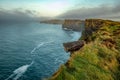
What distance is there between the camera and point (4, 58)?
70938mm

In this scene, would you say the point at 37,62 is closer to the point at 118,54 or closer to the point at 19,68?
the point at 19,68

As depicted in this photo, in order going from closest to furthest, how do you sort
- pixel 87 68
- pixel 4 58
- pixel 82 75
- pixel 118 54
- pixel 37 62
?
pixel 82 75 < pixel 87 68 < pixel 118 54 < pixel 37 62 < pixel 4 58

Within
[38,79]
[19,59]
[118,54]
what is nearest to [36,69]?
[38,79]


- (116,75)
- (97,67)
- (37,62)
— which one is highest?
(97,67)

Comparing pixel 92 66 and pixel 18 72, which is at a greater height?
pixel 92 66

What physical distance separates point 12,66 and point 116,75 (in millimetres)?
47412

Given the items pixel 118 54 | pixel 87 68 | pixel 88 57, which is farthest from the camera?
pixel 118 54

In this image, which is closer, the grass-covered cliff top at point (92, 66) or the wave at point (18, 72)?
the grass-covered cliff top at point (92, 66)

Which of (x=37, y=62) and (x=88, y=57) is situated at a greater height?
(x=88, y=57)

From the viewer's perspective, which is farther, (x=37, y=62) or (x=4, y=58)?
(x=4, y=58)

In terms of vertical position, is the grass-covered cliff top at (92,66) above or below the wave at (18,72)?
above

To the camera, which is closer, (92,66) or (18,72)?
(92,66)

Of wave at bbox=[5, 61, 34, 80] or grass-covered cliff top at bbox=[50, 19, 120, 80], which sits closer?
grass-covered cliff top at bbox=[50, 19, 120, 80]

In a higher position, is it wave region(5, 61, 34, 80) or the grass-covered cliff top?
the grass-covered cliff top
